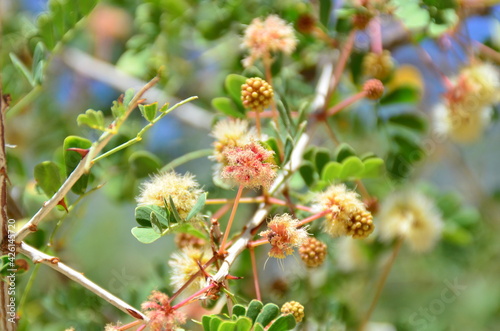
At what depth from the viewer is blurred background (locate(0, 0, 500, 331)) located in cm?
131

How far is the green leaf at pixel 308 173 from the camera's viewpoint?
3.65 ft

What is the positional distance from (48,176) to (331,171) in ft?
1.61

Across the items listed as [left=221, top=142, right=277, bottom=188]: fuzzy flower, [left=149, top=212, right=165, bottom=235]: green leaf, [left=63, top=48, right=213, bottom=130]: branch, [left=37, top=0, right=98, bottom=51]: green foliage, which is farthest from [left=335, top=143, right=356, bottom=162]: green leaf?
[left=63, top=48, right=213, bottom=130]: branch

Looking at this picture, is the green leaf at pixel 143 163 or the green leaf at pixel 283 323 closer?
the green leaf at pixel 283 323

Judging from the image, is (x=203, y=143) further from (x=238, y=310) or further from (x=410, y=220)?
(x=238, y=310)

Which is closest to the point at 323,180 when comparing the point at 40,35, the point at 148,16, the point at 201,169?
the point at 40,35

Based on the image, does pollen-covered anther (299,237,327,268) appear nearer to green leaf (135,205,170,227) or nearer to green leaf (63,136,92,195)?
green leaf (135,205,170,227)

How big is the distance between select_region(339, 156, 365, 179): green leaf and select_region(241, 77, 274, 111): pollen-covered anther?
189mm

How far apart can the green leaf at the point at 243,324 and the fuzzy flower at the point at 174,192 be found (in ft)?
0.58

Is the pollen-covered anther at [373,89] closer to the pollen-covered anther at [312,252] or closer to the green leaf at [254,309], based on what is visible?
the pollen-covered anther at [312,252]

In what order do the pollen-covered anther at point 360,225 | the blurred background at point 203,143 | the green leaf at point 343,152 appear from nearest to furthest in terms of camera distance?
the pollen-covered anther at point 360,225 < the green leaf at point 343,152 < the blurred background at point 203,143

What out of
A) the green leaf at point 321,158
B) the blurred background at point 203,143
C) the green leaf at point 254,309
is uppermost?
the green leaf at point 254,309

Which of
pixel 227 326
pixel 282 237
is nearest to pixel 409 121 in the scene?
pixel 282 237

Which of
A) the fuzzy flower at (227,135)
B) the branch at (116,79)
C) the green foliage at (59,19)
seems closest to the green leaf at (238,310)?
the fuzzy flower at (227,135)
